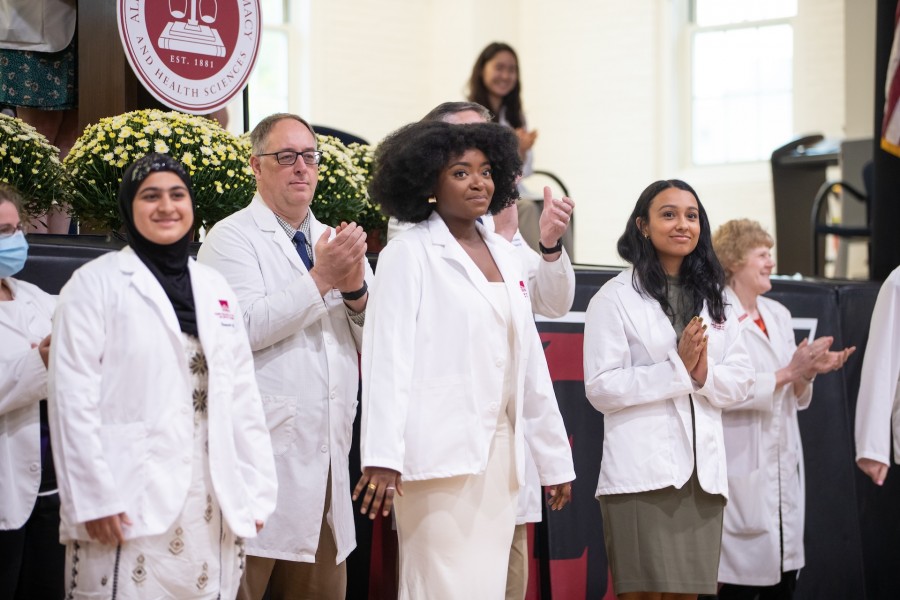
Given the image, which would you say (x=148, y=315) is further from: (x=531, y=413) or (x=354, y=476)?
(x=354, y=476)

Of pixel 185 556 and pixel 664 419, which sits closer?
pixel 185 556

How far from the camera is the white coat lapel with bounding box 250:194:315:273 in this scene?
3.60 metres

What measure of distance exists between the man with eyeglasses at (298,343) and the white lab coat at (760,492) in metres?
1.77

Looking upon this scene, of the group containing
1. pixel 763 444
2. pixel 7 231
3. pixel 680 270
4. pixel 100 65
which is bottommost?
pixel 763 444

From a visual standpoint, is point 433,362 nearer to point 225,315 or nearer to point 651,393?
point 225,315

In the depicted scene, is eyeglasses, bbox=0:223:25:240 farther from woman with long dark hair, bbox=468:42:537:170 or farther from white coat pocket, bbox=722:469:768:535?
woman with long dark hair, bbox=468:42:537:170

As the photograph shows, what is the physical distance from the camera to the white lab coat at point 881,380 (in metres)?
4.29

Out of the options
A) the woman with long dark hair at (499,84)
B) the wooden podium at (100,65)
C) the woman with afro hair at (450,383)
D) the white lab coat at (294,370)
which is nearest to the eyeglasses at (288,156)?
the white lab coat at (294,370)

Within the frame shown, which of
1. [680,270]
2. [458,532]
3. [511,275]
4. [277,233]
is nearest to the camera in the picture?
[458,532]

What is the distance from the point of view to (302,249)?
3672 millimetres

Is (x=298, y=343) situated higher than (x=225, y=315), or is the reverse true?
(x=225, y=315)

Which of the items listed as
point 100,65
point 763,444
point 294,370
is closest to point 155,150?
point 100,65

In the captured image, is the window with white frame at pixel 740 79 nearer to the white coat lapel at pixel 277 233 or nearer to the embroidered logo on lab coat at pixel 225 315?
the white coat lapel at pixel 277 233

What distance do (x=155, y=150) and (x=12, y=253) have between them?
83cm
